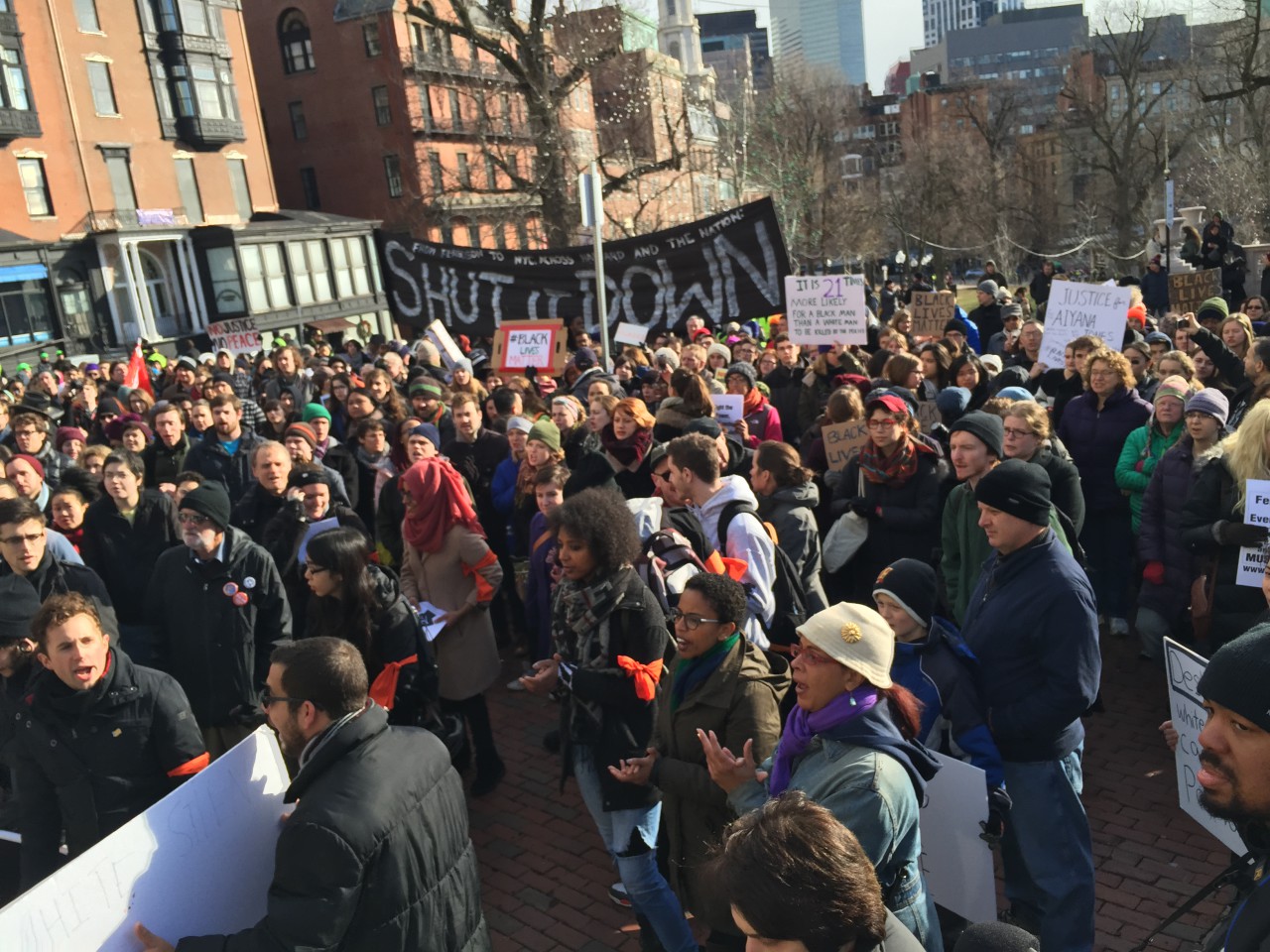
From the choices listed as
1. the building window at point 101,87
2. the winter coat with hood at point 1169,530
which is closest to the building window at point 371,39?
the building window at point 101,87

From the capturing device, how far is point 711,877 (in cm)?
198

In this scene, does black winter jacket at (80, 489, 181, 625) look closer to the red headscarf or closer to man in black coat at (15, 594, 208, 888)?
the red headscarf

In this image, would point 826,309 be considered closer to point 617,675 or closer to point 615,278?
point 615,278

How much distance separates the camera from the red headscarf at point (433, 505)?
5203 millimetres

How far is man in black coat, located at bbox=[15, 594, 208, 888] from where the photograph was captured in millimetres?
3377

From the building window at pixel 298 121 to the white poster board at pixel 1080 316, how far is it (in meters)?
46.0

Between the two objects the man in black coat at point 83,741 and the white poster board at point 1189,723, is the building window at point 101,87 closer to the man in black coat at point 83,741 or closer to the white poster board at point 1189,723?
the man in black coat at point 83,741

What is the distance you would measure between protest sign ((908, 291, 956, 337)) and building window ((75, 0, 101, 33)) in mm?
34836

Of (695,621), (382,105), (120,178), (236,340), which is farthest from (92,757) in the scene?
(382,105)

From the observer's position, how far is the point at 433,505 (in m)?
5.26

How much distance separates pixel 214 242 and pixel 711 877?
3992 cm

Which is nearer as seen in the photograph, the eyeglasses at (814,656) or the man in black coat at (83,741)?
the eyeglasses at (814,656)

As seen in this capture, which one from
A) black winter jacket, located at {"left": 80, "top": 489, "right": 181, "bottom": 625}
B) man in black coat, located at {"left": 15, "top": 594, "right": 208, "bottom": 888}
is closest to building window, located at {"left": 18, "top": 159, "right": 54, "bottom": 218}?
black winter jacket, located at {"left": 80, "top": 489, "right": 181, "bottom": 625}

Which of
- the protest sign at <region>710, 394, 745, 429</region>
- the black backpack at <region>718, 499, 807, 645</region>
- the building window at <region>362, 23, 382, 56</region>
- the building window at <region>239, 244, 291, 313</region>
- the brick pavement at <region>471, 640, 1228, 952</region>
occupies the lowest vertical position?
the brick pavement at <region>471, 640, 1228, 952</region>
